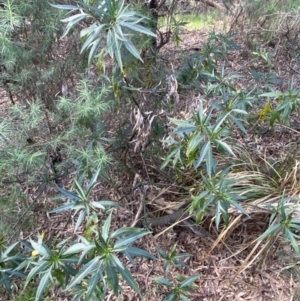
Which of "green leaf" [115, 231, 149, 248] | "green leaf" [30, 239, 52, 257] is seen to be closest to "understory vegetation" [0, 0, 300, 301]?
"green leaf" [30, 239, 52, 257]

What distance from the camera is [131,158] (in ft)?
8.61

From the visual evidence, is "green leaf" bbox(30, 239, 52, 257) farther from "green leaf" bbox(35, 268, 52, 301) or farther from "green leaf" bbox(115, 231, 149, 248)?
"green leaf" bbox(115, 231, 149, 248)

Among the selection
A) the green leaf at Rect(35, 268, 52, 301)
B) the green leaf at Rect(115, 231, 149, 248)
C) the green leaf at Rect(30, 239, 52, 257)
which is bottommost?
the green leaf at Rect(35, 268, 52, 301)

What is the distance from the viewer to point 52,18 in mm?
2432

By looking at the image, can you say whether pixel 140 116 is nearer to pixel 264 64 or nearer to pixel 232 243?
pixel 232 243

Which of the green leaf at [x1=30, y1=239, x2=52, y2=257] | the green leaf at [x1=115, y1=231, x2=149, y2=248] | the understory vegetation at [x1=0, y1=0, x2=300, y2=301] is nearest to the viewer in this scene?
the green leaf at [x1=115, y1=231, x2=149, y2=248]

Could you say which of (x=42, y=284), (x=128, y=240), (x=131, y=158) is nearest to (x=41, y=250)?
(x=42, y=284)

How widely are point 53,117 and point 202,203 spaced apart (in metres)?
1.00

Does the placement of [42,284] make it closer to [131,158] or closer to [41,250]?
[41,250]

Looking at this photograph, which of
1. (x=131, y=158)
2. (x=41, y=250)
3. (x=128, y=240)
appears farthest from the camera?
(x=131, y=158)

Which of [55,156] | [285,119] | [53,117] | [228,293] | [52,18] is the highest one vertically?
[52,18]

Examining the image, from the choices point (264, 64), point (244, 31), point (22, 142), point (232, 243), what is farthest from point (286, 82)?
point (22, 142)

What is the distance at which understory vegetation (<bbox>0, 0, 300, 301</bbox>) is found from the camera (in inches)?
85.5

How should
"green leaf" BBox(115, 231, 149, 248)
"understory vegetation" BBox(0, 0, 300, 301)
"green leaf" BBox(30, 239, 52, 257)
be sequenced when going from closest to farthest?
"green leaf" BBox(115, 231, 149, 248)
"green leaf" BBox(30, 239, 52, 257)
"understory vegetation" BBox(0, 0, 300, 301)
